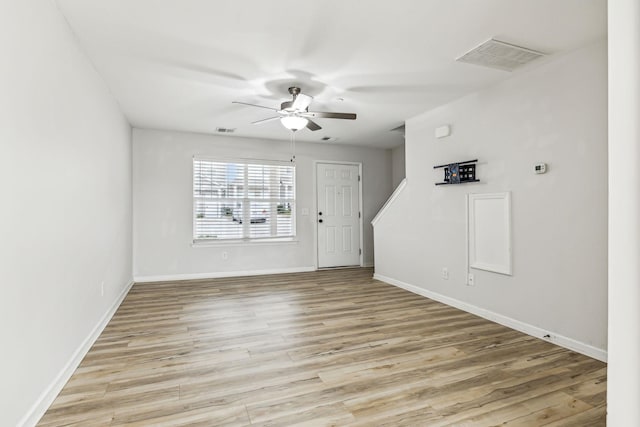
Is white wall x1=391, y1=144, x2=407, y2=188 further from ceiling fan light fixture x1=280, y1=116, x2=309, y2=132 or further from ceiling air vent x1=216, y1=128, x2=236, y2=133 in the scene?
ceiling fan light fixture x1=280, y1=116, x2=309, y2=132

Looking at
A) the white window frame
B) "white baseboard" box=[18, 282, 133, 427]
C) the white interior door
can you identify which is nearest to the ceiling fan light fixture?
the white window frame

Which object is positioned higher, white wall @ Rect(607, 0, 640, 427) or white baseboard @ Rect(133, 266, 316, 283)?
white wall @ Rect(607, 0, 640, 427)

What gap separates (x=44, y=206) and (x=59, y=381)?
111 centimetres

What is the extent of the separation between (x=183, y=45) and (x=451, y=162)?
10.4ft

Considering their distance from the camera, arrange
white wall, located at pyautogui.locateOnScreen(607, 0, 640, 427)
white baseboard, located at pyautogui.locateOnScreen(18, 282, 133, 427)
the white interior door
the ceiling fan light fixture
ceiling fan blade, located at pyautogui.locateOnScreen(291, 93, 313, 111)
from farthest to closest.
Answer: the white interior door → the ceiling fan light fixture → ceiling fan blade, located at pyautogui.locateOnScreen(291, 93, 313, 111) → white baseboard, located at pyautogui.locateOnScreen(18, 282, 133, 427) → white wall, located at pyautogui.locateOnScreen(607, 0, 640, 427)

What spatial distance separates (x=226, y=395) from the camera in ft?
6.89

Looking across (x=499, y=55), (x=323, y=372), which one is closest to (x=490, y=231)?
Answer: (x=499, y=55)

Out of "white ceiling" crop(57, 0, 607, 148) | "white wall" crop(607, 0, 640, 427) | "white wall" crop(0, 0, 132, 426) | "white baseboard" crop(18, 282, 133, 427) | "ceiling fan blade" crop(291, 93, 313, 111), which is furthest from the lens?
"ceiling fan blade" crop(291, 93, 313, 111)

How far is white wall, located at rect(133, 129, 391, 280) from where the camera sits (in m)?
5.54

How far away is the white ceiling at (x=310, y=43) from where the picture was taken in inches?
89.8

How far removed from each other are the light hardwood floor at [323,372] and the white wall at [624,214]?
38.7 inches

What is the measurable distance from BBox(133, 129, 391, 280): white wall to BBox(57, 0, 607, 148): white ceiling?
57.9 inches

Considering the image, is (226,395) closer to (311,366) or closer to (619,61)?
(311,366)

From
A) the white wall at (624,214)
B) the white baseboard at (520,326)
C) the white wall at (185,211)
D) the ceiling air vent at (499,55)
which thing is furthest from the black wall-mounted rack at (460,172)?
the white wall at (185,211)
